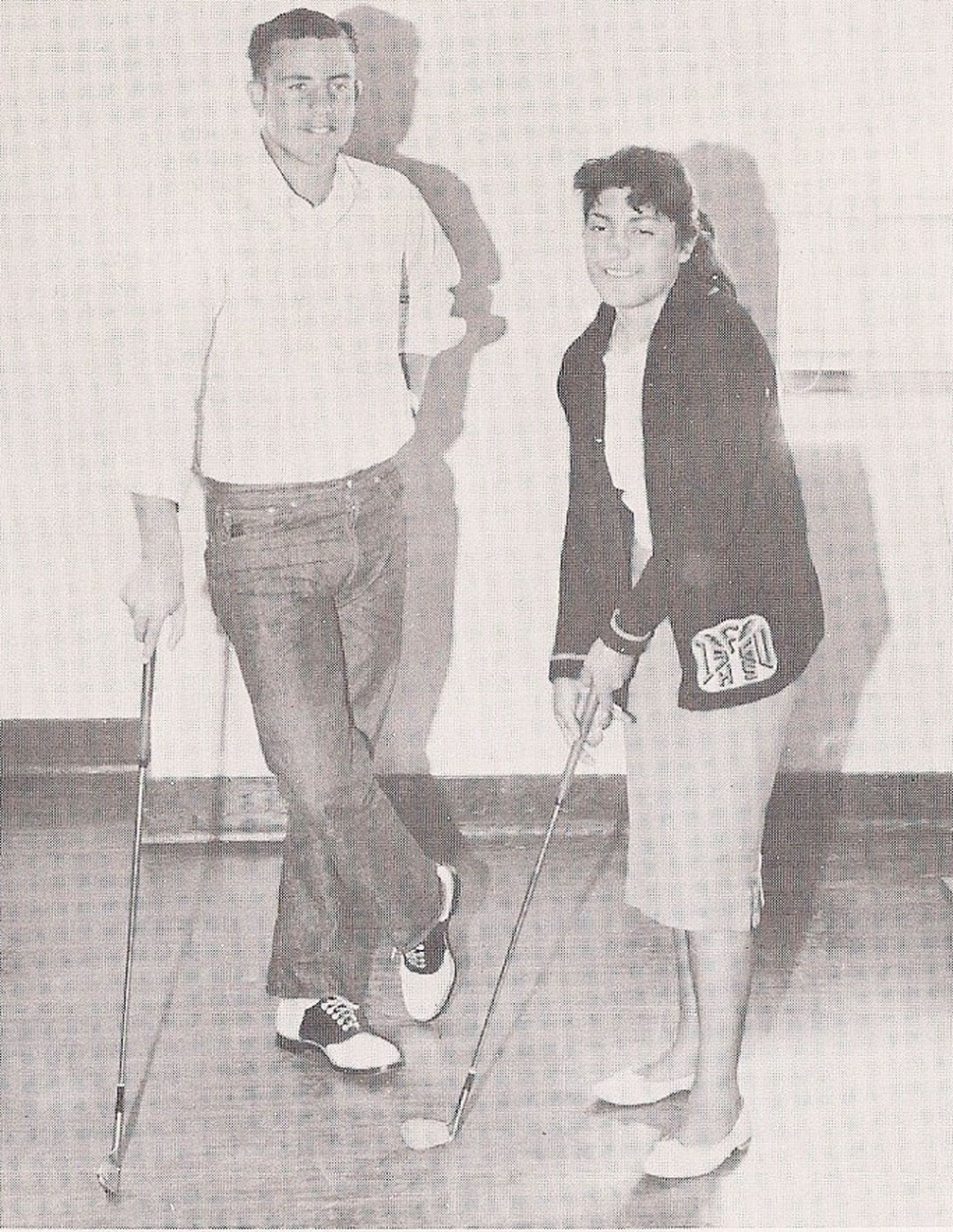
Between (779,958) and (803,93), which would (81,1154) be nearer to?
(779,958)

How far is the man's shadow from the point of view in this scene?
2.68 m

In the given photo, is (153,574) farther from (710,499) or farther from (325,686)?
(710,499)

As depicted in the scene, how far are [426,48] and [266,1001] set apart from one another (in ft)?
5.13

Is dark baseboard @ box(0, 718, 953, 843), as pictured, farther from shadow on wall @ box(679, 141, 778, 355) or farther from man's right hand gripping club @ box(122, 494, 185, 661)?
man's right hand gripping club @ box(122, 494, 185, 661)

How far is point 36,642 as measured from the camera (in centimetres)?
309

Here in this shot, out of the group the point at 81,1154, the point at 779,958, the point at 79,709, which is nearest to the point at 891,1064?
the point at 779,958

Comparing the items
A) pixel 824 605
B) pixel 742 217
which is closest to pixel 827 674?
pixel 824 605

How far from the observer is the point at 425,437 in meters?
2.87

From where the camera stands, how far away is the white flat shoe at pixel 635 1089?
6.97 ft

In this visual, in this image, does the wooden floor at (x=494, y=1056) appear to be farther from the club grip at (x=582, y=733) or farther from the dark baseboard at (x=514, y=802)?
the club grip at (x=582, y=733)

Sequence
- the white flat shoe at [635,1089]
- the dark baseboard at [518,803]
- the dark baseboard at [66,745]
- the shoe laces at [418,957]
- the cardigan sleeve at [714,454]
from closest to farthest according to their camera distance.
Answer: the cardigan sleeve at [714,454] → the white flat shoe at [635,1089] → the shoe laces at [418,957] → the dark baseboard at [518,803] → the dark baseboard at [66,745]

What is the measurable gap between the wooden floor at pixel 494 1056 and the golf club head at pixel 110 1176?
1 cm

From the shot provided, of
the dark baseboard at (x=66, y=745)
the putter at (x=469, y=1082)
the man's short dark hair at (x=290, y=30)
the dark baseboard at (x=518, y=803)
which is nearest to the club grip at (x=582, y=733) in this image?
the putter at (x=469, y=1082)

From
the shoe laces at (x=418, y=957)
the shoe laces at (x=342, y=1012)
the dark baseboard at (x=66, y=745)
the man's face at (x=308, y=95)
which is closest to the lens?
the man's face at (x=308, y=95)
